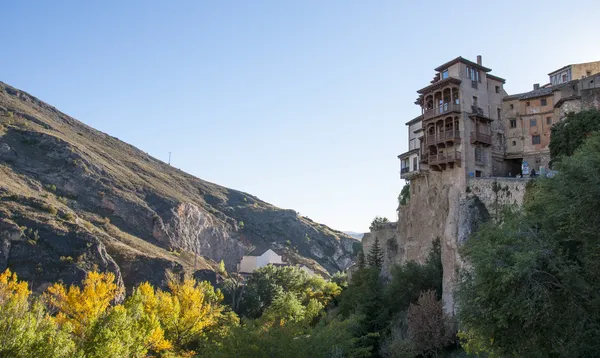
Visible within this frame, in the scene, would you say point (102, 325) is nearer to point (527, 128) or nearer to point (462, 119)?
point (462, 119)

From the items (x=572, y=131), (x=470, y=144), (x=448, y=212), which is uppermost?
(x=470, y=144)

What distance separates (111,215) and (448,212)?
7519 centimetres

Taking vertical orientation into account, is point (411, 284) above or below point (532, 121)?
below

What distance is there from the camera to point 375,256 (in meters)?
61.9

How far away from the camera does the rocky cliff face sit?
39.8 meters

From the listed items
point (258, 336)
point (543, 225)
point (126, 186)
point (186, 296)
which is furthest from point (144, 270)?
point (543, 225)

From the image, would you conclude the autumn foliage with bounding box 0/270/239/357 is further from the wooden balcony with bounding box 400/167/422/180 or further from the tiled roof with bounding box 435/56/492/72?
the tiled roof with bounding box 435/56/492/72

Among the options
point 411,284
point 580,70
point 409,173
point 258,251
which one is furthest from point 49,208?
point 580,70

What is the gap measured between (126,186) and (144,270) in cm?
3715

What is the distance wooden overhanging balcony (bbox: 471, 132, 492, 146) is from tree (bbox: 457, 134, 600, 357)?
21.1 meters

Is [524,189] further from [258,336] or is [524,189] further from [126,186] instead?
[126,186]

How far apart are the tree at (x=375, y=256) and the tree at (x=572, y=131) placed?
26.3 meters

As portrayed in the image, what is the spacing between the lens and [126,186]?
113 metres

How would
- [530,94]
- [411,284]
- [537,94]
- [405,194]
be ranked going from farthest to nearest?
[405,194] → [530,94] → [537,94] → [411,284]
